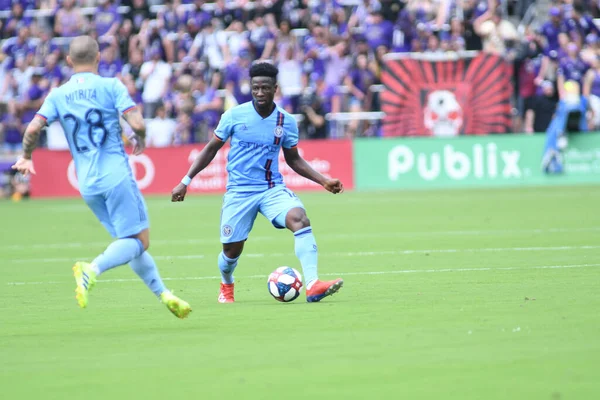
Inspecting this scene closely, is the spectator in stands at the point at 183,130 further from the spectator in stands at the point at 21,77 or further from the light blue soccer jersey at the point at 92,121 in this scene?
the light blue soccer jersey at the point at 92,121

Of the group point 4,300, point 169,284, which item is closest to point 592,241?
point 169,284

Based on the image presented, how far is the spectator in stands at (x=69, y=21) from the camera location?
106 feet

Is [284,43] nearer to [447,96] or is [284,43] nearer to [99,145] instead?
[447,96]

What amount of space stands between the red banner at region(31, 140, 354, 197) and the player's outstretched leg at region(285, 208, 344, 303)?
17806 millimetres

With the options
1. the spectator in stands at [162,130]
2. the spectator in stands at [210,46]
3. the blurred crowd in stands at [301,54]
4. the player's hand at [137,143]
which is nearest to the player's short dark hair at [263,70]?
the player's hand at [137,143]

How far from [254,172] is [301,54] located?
65.1 ft

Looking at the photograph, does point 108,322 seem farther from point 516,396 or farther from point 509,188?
point 509,188

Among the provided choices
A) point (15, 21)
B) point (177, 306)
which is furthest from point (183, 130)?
point (177, 306)

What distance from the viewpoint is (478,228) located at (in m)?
17.3

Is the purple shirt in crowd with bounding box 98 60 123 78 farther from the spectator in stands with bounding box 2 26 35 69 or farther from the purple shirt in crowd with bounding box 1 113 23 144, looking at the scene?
the purple shirt in crowd with bounding box 1 113 23 144

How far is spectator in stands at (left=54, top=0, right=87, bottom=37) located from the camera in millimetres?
32281

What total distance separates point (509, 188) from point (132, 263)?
64.4 feet

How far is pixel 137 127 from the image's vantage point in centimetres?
798

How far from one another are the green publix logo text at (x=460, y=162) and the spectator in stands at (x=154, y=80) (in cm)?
658
